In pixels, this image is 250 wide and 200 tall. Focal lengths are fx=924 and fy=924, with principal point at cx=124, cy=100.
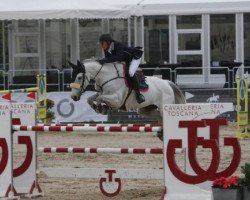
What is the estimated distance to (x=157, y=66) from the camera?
26781mm

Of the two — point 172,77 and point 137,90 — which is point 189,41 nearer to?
point 172,77

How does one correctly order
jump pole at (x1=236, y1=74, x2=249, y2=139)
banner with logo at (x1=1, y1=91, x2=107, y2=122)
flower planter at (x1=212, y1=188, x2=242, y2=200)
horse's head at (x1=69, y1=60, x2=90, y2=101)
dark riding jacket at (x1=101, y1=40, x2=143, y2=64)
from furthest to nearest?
1. banner with logo at (x1=1, y1=91, x2=107, y2=122)
2. jump pole at (x1=236, y1=74, x2=249, y2=139)
3. dark riding jacket at (x1=101, y1=40, x2=143, y2=64)
4. horse's head at (x1=69, y1=60, x2=90, y2=101)
5. flower planter at (x1=212, y1=188, x2=242, y2=200)

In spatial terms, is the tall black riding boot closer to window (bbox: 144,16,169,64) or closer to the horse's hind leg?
the horse's hind leg

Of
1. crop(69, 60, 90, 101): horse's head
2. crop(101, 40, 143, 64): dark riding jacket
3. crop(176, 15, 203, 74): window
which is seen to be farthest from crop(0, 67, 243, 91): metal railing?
crop(69, 60, 90, 101): horse's head

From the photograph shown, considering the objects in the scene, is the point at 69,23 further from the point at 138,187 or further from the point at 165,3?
the point at 138,187

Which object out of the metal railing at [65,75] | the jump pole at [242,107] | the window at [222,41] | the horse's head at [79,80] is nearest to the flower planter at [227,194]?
the horse's head at [79,80]

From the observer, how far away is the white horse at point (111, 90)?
15.7 metres

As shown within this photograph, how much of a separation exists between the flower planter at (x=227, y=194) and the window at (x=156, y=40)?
17.8 meters

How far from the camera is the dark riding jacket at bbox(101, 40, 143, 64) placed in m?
15.8

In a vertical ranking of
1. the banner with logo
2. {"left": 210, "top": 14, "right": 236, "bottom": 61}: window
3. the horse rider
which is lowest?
the banner with logo

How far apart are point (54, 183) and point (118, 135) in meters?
8.51

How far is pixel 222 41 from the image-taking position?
27891mm

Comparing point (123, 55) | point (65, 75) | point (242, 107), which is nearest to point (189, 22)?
point (65, 75)

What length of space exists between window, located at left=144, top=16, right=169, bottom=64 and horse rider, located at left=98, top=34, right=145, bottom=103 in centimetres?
1180
